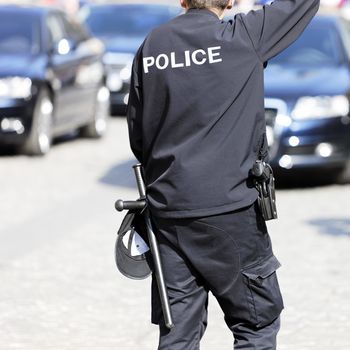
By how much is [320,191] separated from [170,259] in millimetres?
7434

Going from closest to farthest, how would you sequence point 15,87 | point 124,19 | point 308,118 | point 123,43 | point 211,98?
point 211,98 < point 308,118 < point 15,87 < point 123,43 < point 124,19

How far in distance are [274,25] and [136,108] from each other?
584 mm

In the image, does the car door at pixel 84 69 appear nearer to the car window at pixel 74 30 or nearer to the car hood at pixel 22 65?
the car window at pixel 74 30

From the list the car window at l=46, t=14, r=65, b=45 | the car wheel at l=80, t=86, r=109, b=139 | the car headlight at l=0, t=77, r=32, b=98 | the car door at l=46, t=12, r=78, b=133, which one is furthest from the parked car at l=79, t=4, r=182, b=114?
the car headlight at l=0, t=77, r=32, b=98

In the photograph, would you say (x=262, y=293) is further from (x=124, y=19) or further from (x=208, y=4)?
(x=124, y=19)

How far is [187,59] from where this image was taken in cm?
432

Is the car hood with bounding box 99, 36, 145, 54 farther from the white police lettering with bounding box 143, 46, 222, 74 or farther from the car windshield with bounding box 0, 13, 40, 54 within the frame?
the white police lettering with bounding box 143, 46, 222, 74

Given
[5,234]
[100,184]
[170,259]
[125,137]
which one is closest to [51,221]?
[5,234]

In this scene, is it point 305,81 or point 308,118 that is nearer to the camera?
point 308,118

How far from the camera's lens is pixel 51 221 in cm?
980

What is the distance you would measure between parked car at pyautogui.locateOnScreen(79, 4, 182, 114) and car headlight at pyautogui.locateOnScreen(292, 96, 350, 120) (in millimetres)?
6400

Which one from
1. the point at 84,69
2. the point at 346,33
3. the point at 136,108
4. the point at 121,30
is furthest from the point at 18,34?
the point at 136,108

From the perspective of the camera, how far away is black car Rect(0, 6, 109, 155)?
43.9 feet

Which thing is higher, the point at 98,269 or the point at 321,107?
the point at 98,269
